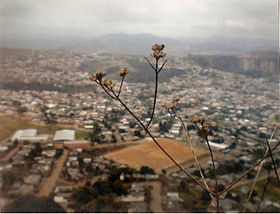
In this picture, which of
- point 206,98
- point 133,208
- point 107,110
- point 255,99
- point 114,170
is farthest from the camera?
point 255,99

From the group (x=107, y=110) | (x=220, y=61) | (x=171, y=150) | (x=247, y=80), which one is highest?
(x=220, y=61)

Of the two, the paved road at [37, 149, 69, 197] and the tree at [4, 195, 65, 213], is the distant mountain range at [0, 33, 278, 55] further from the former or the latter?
the tree at [4, 195, 65, 213]


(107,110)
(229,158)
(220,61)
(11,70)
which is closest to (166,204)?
(229,158)

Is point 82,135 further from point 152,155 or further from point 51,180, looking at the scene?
point 152,155

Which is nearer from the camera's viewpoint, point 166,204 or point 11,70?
point 166,204

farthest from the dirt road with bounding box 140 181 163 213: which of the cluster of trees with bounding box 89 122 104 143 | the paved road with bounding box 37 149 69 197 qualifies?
the paved road with bounding box 37 149 69 197

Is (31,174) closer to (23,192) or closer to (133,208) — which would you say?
(23,192)

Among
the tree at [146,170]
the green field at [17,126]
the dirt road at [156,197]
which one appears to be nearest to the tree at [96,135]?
the green field at [17,126]
